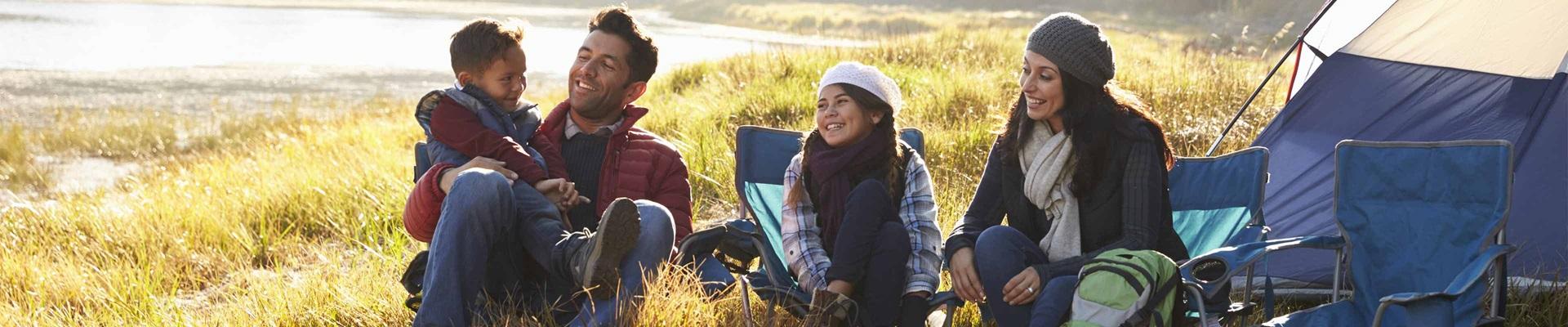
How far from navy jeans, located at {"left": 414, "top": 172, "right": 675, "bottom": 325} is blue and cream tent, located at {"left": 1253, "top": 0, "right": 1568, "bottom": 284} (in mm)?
2065

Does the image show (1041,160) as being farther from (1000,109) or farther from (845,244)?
(1000,109)

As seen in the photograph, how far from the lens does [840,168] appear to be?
294cm

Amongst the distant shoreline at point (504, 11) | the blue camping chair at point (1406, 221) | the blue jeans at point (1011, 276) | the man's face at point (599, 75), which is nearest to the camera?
the blue jeans at point (1011, 276)

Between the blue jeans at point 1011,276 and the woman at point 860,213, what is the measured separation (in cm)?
18

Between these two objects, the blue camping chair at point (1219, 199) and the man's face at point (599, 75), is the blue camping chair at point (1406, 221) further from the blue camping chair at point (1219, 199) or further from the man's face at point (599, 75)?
the man's face at point (599, 75)

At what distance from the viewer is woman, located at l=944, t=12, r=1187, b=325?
2.69 m

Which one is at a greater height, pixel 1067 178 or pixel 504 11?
pixel 1067 178

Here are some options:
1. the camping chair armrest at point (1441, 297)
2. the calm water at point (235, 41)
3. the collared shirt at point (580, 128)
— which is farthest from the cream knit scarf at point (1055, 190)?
the calm water at point (235, 41)

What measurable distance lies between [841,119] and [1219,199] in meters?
1.13

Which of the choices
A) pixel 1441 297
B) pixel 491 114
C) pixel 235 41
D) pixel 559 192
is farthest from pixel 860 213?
pixel 235 41

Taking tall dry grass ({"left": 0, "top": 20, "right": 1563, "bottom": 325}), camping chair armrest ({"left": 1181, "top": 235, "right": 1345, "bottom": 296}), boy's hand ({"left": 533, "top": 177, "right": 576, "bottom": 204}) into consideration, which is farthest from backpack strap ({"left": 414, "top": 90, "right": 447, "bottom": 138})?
camping chair armrest ({"left": 1181, "top": 235, "right": 1345, "bottom": 296})

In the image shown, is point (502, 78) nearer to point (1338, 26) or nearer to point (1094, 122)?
point (1094, 122)

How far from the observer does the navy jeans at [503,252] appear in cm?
257

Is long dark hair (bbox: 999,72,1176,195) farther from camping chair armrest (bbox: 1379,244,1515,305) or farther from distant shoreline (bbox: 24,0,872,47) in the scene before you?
distant shoreline (bbox: 24,0,872,47)
